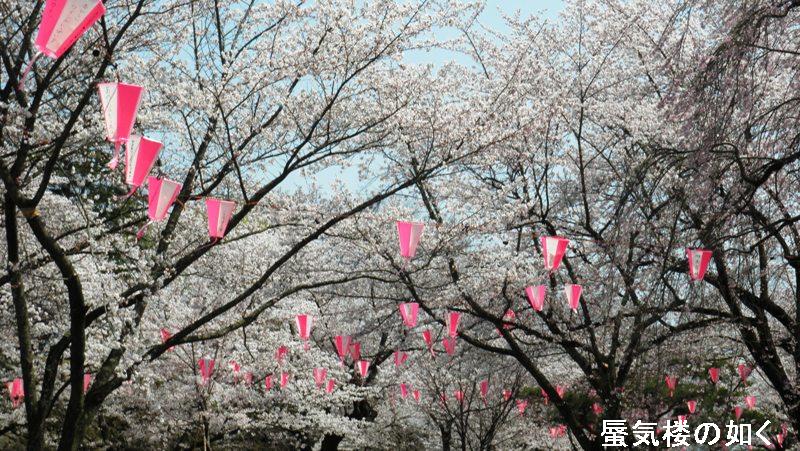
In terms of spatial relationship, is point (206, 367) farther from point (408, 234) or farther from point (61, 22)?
point (61, 22)

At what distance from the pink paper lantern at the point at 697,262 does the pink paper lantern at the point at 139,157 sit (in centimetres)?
389

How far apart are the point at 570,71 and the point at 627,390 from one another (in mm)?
3971

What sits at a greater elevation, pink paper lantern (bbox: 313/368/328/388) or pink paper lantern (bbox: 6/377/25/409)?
pink paper lantern (bbox: 313/368/328/388)

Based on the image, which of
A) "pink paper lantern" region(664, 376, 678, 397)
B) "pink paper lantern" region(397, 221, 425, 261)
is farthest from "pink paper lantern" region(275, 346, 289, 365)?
"pink paper lantern" region(664, 376, 678, 397)

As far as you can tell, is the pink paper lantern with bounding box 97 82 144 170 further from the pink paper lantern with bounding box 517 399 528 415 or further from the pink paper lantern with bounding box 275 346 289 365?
the pink paper lantern with bounding box 517 399 528 415

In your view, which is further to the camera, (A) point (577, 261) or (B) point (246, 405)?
(B) point (246, 405)

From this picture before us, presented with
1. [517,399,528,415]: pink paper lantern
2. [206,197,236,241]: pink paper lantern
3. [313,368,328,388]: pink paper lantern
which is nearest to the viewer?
[206,197,236,241]: pink paper lantern

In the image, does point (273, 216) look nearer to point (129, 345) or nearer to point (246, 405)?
point (129, 345)

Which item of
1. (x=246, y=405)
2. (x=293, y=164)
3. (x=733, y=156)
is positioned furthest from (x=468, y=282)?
(x=246, y=405)

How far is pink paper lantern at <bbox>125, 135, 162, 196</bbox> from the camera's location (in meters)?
5.23

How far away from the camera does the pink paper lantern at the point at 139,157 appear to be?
5227mm

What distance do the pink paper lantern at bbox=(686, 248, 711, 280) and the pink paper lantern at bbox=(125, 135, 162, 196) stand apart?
3.89 m

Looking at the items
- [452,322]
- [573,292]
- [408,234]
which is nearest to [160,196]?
[408,234]

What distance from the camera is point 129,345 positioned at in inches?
273
